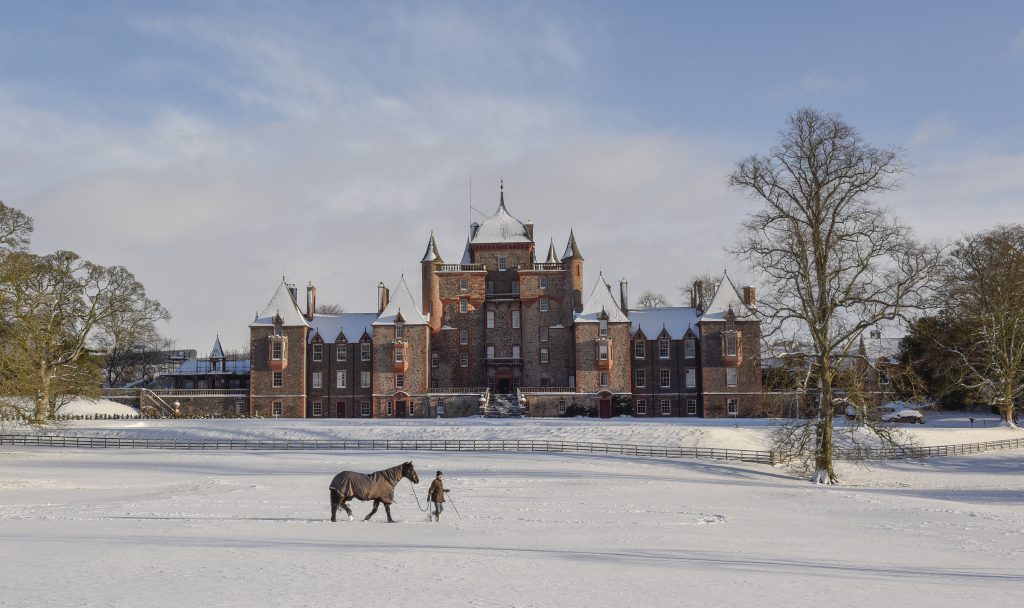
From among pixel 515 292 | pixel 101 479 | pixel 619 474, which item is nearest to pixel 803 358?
pixel 619 474

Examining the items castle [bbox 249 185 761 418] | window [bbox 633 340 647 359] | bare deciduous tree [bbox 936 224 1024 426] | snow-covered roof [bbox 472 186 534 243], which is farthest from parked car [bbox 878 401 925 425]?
snow-covered roof [bbox 472 186 534 243]

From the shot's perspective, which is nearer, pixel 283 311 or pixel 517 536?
pixel 517 536

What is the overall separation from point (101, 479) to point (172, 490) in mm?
6295

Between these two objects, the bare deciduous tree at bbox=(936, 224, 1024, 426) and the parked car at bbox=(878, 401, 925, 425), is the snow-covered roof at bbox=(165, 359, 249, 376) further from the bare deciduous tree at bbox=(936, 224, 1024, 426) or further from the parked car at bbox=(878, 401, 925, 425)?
the bare deciduous tree at bbox=(936, 224, 1024, 426)

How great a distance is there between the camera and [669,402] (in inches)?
2795

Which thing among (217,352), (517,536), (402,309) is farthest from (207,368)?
(517,536)

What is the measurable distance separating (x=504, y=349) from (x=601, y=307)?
9.47m

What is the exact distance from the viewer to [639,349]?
235ft

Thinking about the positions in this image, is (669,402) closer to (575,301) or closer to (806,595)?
(575,301)

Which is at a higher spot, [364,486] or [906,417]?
[364,486]

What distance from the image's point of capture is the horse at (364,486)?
22.3 meters

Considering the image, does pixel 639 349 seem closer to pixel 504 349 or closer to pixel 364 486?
pixel 504 349

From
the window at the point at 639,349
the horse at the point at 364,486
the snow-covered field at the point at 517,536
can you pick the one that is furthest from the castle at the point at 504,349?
the horse at the point at 364,486

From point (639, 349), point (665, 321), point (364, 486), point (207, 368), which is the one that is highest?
point (665, 321)
